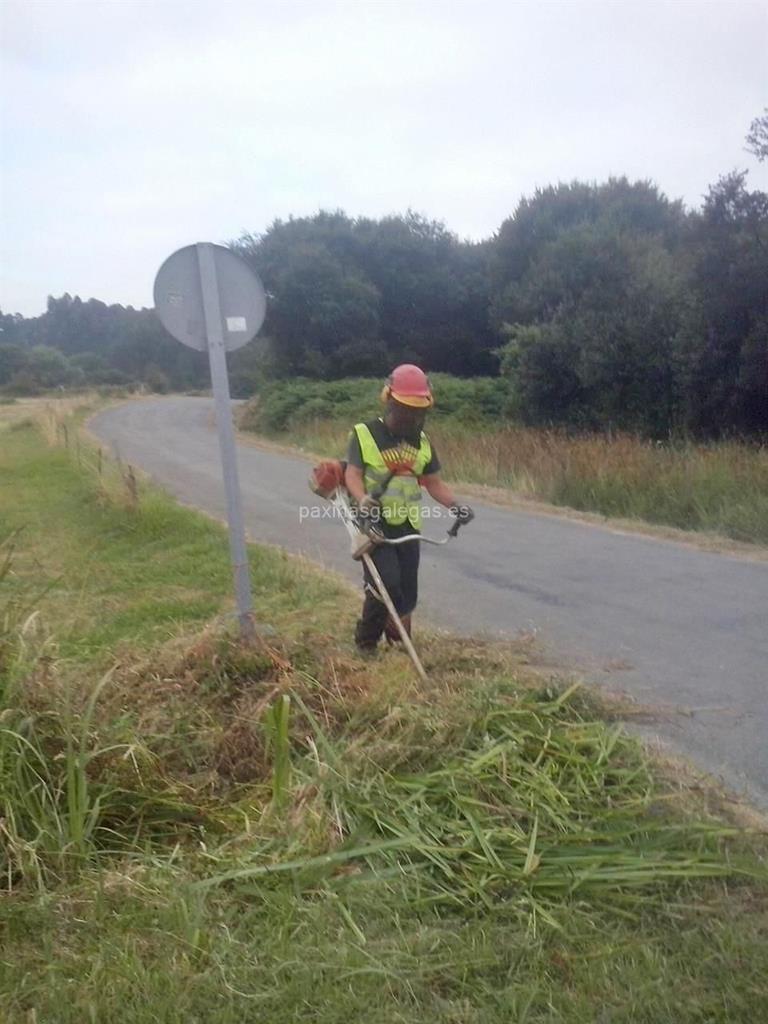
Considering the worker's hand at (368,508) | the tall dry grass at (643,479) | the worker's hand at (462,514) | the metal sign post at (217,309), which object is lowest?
the tall dry grass at (643,479)

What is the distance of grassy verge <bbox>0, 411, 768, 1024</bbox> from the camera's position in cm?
304

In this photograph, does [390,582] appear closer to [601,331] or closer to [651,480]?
[651,480]

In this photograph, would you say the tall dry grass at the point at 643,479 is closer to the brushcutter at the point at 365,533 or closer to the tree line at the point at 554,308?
the tree line at the point at 554,308

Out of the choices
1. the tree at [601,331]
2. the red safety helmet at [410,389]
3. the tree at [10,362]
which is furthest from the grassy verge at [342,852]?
the tree at [10,362]

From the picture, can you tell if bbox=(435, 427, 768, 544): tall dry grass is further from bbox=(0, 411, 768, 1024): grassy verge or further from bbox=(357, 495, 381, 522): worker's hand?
bbox=(0, 411, 768, 1024): grassy verge

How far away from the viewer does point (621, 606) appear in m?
8.27

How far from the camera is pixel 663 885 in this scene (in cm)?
358

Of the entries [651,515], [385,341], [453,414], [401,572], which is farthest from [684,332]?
[385,341]

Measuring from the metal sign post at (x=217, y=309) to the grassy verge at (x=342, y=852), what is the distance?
3.35 ft

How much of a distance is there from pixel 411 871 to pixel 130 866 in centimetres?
98

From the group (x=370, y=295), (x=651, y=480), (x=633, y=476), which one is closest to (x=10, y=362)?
(x=370, y=295)

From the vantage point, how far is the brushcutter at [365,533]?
561 cm

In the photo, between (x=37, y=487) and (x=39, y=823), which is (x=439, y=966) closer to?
(x=39, y=823)

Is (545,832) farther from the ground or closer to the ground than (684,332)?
closer to the ground
